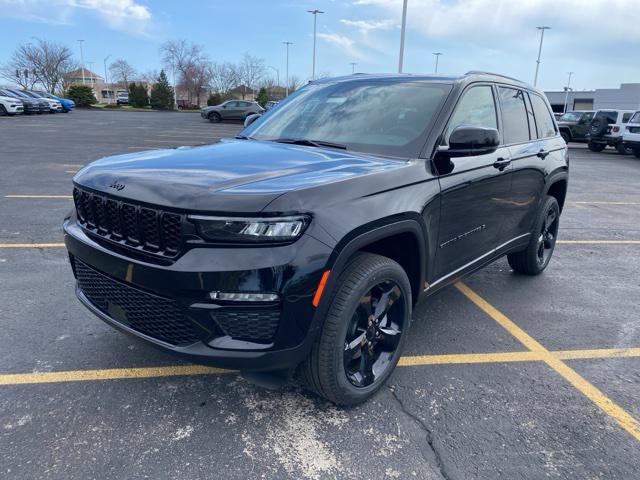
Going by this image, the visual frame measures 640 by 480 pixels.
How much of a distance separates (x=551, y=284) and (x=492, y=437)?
2.86 metres

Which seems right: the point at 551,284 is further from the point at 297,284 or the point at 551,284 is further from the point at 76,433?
the point at 76,433

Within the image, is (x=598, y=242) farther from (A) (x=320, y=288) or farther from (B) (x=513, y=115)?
(A) (x=320, y=288)

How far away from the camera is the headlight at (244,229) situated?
2215mm

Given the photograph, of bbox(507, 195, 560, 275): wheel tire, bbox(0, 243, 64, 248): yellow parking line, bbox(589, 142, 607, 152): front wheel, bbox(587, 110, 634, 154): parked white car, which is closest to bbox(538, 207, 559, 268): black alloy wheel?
bbox(507, 195, 560, 275): wheel tire

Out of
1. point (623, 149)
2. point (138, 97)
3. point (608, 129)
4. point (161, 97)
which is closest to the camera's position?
point (623, 149)

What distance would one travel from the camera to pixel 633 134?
793 inches

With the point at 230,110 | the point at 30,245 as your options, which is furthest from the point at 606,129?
the point at 30,245

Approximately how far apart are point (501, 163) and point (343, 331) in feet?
6.89

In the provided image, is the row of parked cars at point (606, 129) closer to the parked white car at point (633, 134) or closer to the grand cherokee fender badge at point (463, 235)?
the parked white car at point (633, 134)

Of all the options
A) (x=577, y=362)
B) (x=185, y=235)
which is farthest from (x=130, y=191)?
(x=577, y=362)

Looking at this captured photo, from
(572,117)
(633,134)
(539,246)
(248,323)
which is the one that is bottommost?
(539,246)

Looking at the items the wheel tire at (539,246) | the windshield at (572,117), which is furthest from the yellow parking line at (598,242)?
the windshield at (572,117)

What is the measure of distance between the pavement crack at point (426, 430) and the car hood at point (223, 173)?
1.33 meters

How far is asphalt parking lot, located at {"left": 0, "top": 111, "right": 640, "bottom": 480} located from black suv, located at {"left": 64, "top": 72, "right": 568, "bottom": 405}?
1.08 ft
